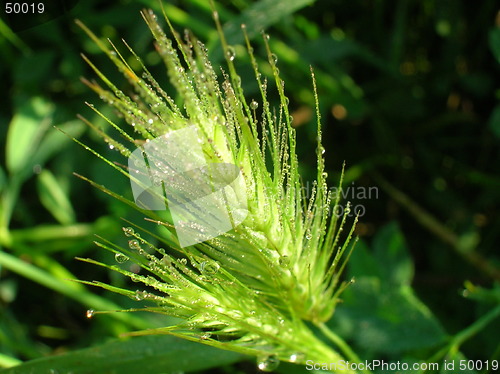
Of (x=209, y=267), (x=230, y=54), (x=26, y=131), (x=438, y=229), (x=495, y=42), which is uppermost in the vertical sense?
(x=495, y=42)

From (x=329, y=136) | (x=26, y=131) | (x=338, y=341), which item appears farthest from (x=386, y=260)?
(x=26, y=131)

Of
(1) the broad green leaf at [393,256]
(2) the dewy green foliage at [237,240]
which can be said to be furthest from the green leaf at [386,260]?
(2) the dewy green foliage at [237,240]

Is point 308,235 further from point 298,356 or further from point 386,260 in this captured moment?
point 386,260

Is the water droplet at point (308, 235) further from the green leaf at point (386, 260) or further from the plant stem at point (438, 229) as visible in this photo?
the plant stem at point (438, 229)

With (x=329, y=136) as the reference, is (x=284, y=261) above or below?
below

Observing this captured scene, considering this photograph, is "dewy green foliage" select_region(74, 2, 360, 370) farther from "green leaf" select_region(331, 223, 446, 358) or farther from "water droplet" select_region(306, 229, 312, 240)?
"green leaf" select_region(331, 223, 446, 358)

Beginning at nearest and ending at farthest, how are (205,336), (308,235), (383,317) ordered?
(205,336), (308,235), (383,317)

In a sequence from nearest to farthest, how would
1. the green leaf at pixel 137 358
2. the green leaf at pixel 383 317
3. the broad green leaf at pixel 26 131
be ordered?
the green leaf at pixel 137 358 < the green leaf at pixel 383 317 < the broad green leaf at pixel 26 131
